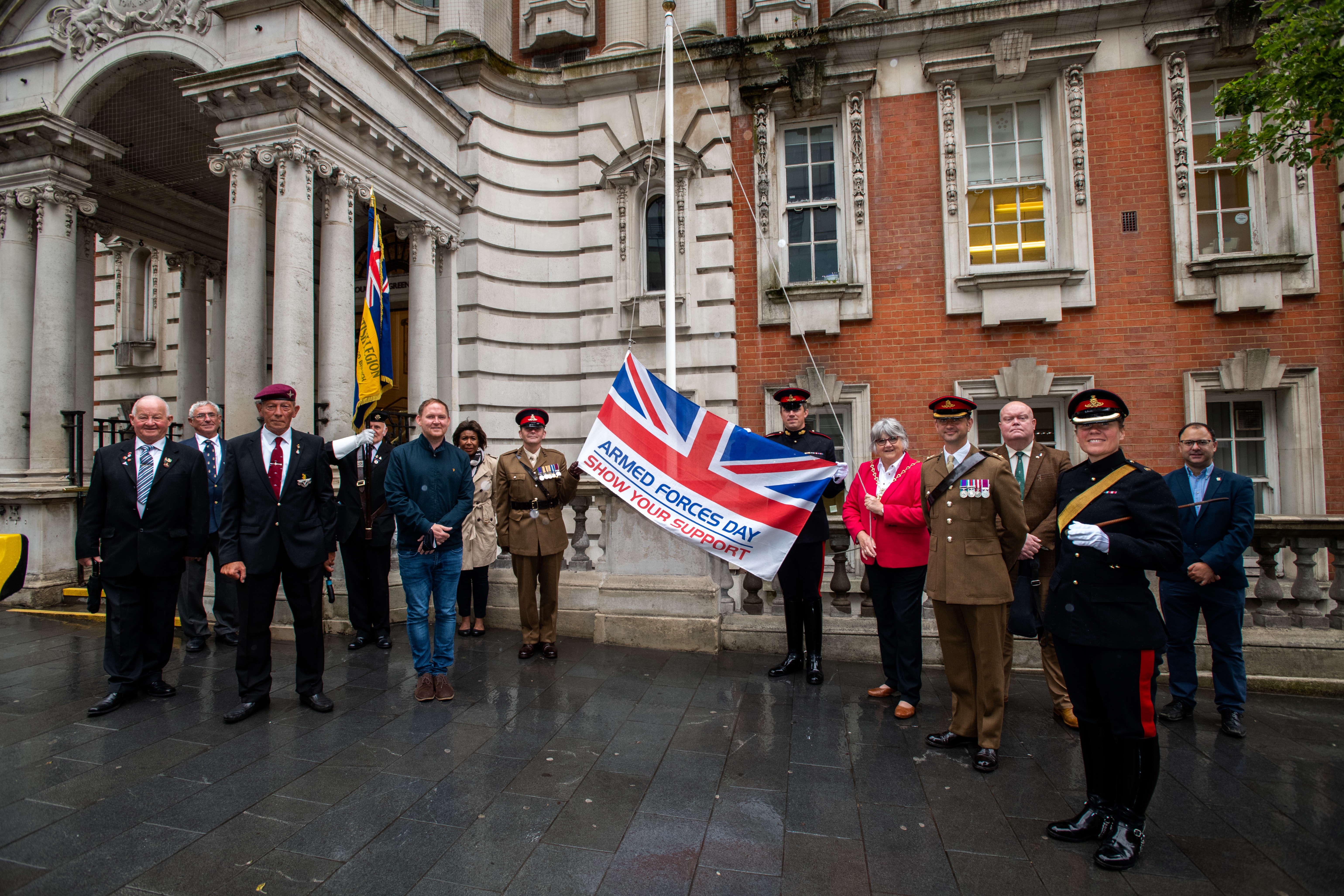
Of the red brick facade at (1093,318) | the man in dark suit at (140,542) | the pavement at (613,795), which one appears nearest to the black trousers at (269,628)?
the pavement at (613,795)

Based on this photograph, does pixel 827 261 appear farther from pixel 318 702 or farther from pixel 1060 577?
pixel 318 702

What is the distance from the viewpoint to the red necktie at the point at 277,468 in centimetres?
480

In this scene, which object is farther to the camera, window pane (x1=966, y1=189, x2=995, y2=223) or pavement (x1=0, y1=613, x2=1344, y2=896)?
window pane (x1=966, y1=189, x2=995, y2=223)

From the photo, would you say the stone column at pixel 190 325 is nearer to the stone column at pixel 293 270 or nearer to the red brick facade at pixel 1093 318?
the stone column at pixel 293 270

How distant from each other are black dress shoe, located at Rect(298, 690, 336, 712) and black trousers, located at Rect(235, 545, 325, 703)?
3cm

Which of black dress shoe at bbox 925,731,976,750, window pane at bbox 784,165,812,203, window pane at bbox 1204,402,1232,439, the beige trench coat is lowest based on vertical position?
black dress shoe at bbox 925,731,976,750

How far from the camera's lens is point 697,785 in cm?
364

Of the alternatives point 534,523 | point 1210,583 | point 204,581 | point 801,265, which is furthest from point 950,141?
point 204,581

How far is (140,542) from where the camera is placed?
4.95m

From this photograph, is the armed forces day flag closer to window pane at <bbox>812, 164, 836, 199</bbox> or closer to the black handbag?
the black handbag

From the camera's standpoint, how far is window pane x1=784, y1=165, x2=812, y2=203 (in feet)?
38.9

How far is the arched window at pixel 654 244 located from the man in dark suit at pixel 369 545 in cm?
682

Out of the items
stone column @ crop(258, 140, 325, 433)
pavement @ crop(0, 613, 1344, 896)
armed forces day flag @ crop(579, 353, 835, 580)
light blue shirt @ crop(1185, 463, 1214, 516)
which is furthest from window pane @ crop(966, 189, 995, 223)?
stone column @ crop(258, 140, 325, 433)

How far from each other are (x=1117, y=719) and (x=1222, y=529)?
8.82ft
